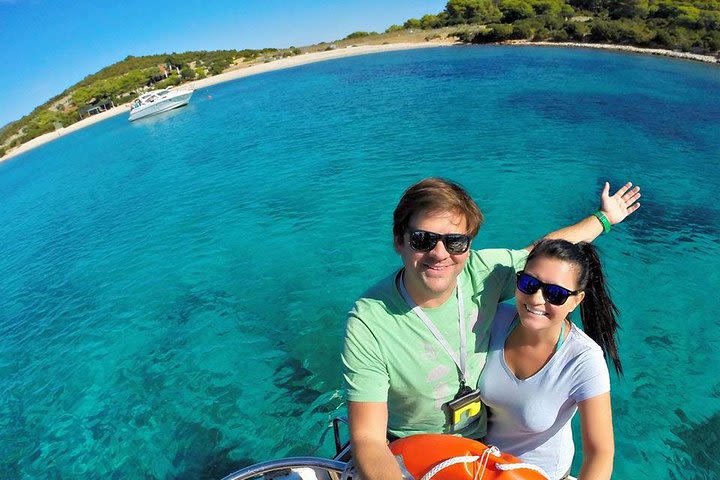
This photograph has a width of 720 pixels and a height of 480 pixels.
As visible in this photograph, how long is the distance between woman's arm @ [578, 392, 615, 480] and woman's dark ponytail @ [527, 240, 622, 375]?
44 cm

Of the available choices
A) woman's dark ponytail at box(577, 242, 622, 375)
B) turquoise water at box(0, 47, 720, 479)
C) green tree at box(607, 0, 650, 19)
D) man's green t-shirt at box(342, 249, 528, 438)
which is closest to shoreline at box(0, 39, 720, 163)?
green tree at box(607, 0, 650, 19)

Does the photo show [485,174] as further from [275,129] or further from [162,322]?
[275,129]

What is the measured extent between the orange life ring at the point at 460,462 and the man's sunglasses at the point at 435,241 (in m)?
0.76

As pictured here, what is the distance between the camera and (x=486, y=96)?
20.7 meters

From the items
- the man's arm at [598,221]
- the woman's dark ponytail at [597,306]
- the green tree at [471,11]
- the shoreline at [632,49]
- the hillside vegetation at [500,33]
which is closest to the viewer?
the woman's dark ponytail at [597,306]

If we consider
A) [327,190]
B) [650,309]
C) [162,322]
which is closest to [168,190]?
[327,190]

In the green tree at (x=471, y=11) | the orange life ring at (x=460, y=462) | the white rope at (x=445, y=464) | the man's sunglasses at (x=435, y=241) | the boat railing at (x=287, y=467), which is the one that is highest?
the green tree at (x=471, y=11)

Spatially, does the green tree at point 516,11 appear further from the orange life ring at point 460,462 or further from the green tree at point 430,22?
the orange life ring at point 460,462

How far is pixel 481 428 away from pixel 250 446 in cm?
339

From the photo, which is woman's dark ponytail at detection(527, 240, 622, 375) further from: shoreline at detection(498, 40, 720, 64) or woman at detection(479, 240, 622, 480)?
shoreline at detection(498, 40, 720, 64)

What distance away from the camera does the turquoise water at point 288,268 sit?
15.8 ft

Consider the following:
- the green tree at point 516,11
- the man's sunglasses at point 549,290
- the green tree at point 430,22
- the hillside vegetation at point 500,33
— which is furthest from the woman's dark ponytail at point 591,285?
the green tree at point 430,22

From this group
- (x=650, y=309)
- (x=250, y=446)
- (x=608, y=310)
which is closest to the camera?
(x=608, y=310)

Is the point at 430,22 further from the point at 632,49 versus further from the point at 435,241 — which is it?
the point at 435,241
